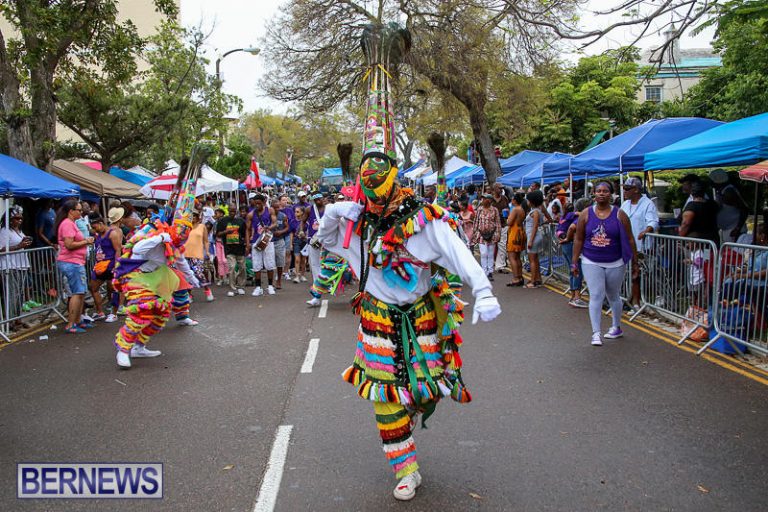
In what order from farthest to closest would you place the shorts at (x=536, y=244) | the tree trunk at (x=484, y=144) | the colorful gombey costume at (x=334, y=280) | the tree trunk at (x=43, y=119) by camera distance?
the tree trunk at (x=484, y=144) < the shorts at (x=536, y=244) < the tree trunk at (x=43, y=119) < the colorful gombey costume at (x=334, y=280)

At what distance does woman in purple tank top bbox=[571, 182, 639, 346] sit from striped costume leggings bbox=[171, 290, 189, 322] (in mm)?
5734

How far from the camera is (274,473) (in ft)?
13.5

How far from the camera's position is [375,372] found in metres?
3.80

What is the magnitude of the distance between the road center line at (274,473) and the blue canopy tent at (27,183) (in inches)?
250

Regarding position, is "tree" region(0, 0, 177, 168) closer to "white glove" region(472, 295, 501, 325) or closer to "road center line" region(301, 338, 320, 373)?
"road center line" region(301, 338, 320, 373)

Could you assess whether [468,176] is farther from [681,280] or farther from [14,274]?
[14,274]

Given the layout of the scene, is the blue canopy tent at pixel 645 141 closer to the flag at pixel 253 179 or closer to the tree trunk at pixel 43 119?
the tree trunk at pixel 43 119

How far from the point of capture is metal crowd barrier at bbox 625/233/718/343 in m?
7.26

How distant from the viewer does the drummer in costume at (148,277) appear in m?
6.98

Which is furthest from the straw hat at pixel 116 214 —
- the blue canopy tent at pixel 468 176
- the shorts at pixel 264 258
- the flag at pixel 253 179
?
the blue canopy tent at pixel 468 176

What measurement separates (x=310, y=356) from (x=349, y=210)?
3.64 metres

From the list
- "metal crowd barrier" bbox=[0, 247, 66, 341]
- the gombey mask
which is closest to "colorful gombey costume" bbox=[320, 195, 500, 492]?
the gombey mask

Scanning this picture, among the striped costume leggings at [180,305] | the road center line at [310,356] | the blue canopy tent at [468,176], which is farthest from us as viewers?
the blue canopy tent at [468,176]

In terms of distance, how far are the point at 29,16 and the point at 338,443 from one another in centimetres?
992
